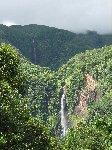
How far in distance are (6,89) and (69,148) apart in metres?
38.6

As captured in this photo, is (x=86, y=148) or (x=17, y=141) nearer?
(x=17, y=141)

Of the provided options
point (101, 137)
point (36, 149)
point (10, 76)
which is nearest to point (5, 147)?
point (36, 149)

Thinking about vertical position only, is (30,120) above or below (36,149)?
above

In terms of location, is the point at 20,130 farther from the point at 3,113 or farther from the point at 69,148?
the point at 69,148

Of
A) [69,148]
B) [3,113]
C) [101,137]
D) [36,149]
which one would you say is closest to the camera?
[3,113]

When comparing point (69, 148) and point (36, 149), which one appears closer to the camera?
point (36, 149)

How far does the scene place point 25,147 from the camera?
3419cm

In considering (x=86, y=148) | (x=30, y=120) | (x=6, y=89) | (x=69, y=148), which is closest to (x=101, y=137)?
(x=86, y=148)

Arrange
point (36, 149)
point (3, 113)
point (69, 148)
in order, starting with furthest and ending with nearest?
point (69, 148) < point (36, 149) < point (3, 113)

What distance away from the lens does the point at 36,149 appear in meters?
35.8

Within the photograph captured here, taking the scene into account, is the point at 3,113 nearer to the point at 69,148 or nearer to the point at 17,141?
the point at 17,141

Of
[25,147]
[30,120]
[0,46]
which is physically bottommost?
[25,147]

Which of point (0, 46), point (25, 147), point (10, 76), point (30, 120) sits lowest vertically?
point (25, 147)

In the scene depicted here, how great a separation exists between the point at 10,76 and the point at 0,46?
246cm
